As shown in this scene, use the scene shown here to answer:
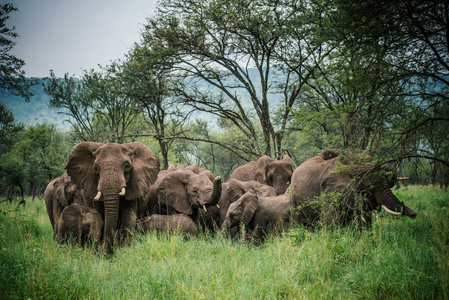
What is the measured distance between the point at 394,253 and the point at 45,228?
9.83m

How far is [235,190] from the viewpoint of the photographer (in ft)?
30.8

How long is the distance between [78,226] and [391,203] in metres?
6.05

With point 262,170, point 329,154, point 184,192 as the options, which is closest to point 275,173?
point 262,170

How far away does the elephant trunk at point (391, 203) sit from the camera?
5203mm

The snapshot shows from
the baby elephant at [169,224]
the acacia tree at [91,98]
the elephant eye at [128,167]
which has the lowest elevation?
the baby elephant at [169,224]

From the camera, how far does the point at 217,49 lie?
16047mm

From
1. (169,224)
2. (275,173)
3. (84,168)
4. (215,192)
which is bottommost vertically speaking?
(169,224)

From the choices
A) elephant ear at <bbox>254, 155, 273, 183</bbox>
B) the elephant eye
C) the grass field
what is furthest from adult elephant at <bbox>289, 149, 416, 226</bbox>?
elephant ear at <bbox>254, 155, 273, 183</bbox>

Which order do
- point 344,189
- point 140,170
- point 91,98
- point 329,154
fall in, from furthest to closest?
point 91,98 < point 140,170 < point 329,154 < point 344,189

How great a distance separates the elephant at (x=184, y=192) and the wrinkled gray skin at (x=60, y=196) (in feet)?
6.97

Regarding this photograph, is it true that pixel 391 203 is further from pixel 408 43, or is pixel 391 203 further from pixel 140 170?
pixel 140 170

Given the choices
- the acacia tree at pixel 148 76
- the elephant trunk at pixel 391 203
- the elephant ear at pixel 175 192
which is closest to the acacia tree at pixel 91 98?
the acacia tree at pixel 148 76

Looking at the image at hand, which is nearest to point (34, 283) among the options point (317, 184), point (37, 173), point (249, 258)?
point (249, 258)

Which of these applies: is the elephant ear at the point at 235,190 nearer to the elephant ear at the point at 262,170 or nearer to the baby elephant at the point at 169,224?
the baby elephant at the point at 169,224
